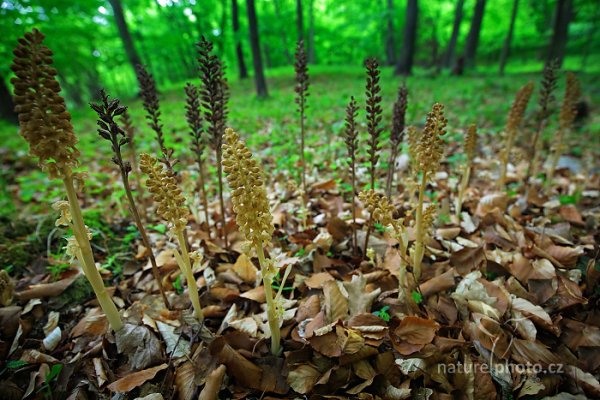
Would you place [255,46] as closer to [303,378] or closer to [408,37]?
[408,37]

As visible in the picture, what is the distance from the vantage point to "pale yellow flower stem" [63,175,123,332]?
4.66ft

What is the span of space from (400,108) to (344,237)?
1187mm

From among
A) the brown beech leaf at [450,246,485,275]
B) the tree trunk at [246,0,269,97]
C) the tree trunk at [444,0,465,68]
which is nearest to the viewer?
the brown beech leaf at [450,246,485,275]

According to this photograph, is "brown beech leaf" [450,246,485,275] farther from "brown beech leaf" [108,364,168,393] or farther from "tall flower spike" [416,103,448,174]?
"brown beech leaf" [108,364,168,393]

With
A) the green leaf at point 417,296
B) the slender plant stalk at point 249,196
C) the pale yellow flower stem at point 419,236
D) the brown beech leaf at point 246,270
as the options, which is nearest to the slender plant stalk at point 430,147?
the pale yellow flower stem at point 419,236

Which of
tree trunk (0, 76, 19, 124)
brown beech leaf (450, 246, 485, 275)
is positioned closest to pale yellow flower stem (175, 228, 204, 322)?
brown beech leaf (450, 246, 485, 275)

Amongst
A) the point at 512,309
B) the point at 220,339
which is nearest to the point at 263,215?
A: the point at 220,339

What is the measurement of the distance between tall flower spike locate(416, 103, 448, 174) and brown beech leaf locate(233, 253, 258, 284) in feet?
4.35

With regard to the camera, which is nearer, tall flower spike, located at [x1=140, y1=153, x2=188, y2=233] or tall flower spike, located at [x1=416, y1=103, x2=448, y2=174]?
tall flower spike, located at [x1=140, y1=153, x2=188, y2=233]

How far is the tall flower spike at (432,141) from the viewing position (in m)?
1.72

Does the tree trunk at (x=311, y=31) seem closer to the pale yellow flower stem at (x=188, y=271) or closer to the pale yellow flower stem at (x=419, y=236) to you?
the pale yellow flower stem at (x=419, y=236)

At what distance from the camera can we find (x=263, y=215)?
1.49 metres

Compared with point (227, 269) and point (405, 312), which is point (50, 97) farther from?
point (405, 312)

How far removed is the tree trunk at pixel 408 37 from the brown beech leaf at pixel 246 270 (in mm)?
15574
